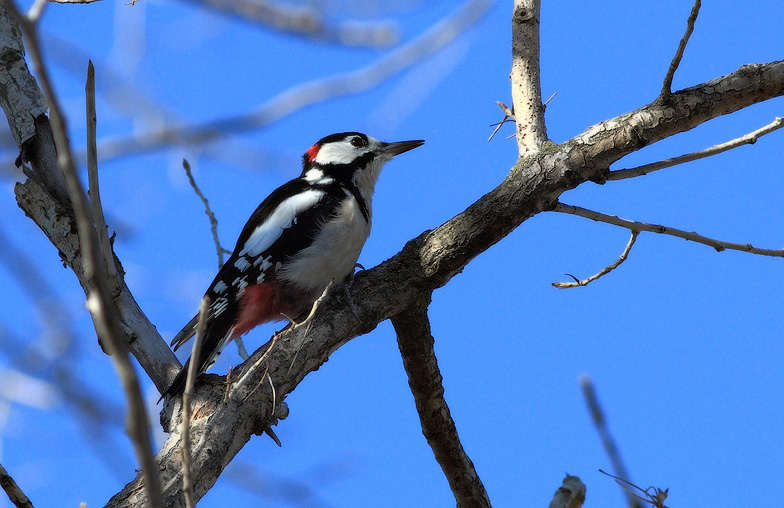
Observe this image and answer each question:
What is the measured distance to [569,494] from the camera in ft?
9.33

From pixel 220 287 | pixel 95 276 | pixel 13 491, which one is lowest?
pixel 95 276

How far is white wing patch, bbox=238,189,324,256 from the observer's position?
368cm

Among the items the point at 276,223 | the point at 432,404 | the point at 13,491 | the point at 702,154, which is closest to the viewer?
the point at 13,491

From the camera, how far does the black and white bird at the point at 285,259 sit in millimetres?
3420

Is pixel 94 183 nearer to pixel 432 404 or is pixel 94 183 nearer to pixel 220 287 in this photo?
pixel 220 287

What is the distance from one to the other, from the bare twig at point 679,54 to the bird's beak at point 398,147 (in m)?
1.95

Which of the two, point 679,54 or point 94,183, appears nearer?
point 94,183

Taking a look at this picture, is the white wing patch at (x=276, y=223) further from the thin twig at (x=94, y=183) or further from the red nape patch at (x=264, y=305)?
the thin twig at (x=94, y=183)

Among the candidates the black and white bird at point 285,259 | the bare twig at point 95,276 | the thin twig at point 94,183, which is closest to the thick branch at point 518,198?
the black and white bird at point 285,259

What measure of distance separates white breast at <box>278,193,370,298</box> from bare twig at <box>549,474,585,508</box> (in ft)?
4.26

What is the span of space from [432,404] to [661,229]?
1.10 m

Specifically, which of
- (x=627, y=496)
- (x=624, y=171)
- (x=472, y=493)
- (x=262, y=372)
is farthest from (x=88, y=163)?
(x=472, y=493)

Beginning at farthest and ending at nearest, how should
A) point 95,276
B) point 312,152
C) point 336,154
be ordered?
1. point 312,152
2. point 336,154
3. point 95,276

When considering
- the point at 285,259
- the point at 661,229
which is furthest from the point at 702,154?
the point at 285,259
